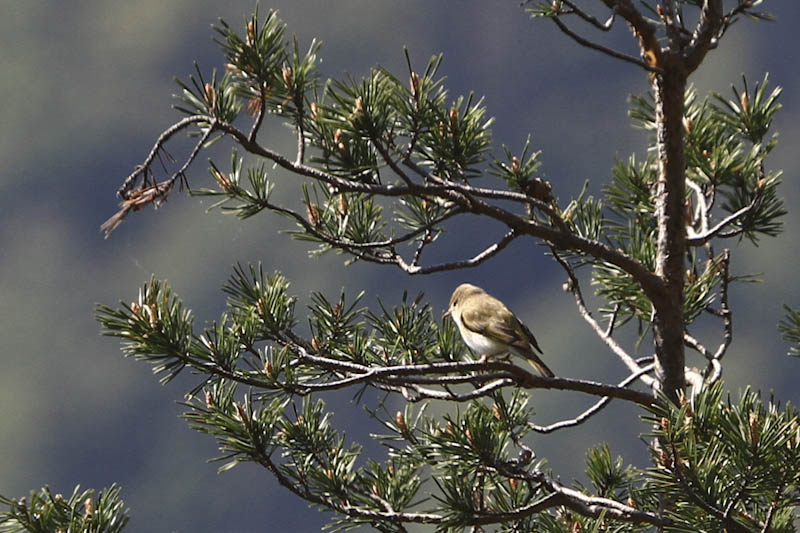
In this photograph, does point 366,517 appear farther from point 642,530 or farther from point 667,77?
point 667,77

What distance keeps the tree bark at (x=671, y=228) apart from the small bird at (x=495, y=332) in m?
0.44

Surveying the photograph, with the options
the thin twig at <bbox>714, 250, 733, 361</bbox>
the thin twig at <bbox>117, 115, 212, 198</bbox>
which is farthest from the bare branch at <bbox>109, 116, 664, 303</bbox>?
the thin twig at <bbox>714, 250, 733, 361</bbox>

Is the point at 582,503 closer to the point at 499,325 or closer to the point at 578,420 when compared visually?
the point at 578,420

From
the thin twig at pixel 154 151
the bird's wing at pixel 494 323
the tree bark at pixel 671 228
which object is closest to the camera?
the thin twig at pixel 154 151

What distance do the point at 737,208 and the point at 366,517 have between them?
3.42 feet

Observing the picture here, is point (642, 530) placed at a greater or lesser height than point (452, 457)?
lesser

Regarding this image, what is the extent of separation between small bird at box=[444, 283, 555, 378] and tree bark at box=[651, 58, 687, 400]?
44cm

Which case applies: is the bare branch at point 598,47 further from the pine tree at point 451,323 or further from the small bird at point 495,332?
the small bird at point 495,332

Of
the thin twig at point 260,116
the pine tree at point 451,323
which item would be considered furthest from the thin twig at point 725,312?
the thin twig at point 260,116

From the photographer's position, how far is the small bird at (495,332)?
7.68 feet

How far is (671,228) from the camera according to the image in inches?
74.2

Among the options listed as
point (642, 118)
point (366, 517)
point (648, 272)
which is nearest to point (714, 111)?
point (642, 118)

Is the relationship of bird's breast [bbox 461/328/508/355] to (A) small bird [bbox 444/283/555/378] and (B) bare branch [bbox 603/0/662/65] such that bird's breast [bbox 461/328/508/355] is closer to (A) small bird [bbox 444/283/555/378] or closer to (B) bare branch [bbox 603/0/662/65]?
(A) small bird [bbox 444/283/555/378]

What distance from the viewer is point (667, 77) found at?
6.02ft
